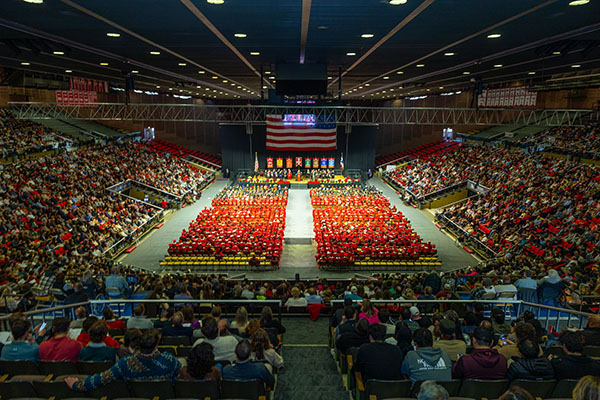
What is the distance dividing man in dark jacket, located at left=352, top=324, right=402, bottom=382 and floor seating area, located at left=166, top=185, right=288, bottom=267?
554 inches

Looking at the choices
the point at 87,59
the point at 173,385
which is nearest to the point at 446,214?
the point at 87,59

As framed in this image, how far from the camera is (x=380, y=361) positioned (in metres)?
4.41

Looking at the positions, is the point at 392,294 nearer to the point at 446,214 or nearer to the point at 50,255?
Result: the point at 50,255

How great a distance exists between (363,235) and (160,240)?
11803mm

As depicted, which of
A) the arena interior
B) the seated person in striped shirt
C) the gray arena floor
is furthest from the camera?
the gray arena floor

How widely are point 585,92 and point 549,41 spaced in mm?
25703

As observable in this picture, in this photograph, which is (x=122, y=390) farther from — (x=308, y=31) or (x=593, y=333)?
(x=308, y=31)

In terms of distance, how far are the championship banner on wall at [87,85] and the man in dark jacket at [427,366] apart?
78.2 ft

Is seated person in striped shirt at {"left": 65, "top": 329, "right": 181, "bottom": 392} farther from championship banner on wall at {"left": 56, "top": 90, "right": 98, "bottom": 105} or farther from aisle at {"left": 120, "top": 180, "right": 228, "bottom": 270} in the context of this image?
championship banner on wall at {"left": 56, "top": 90, "right": 98, "bottom": 105}

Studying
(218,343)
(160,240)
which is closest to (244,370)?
(218,343)

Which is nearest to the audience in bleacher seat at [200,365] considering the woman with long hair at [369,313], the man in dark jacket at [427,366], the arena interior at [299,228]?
the arena interior at [299,228]

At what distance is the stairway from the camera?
5.29m

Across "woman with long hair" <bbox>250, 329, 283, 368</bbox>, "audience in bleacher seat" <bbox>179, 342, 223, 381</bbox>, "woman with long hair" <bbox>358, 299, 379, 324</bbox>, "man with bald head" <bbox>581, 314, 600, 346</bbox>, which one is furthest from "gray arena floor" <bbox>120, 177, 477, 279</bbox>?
"audience in bleacher seat" <bbox>179, 342, 223, 381</bbox>

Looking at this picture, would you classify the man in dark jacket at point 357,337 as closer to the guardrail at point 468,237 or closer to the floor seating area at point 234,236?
the floor seating area at point 234,236
